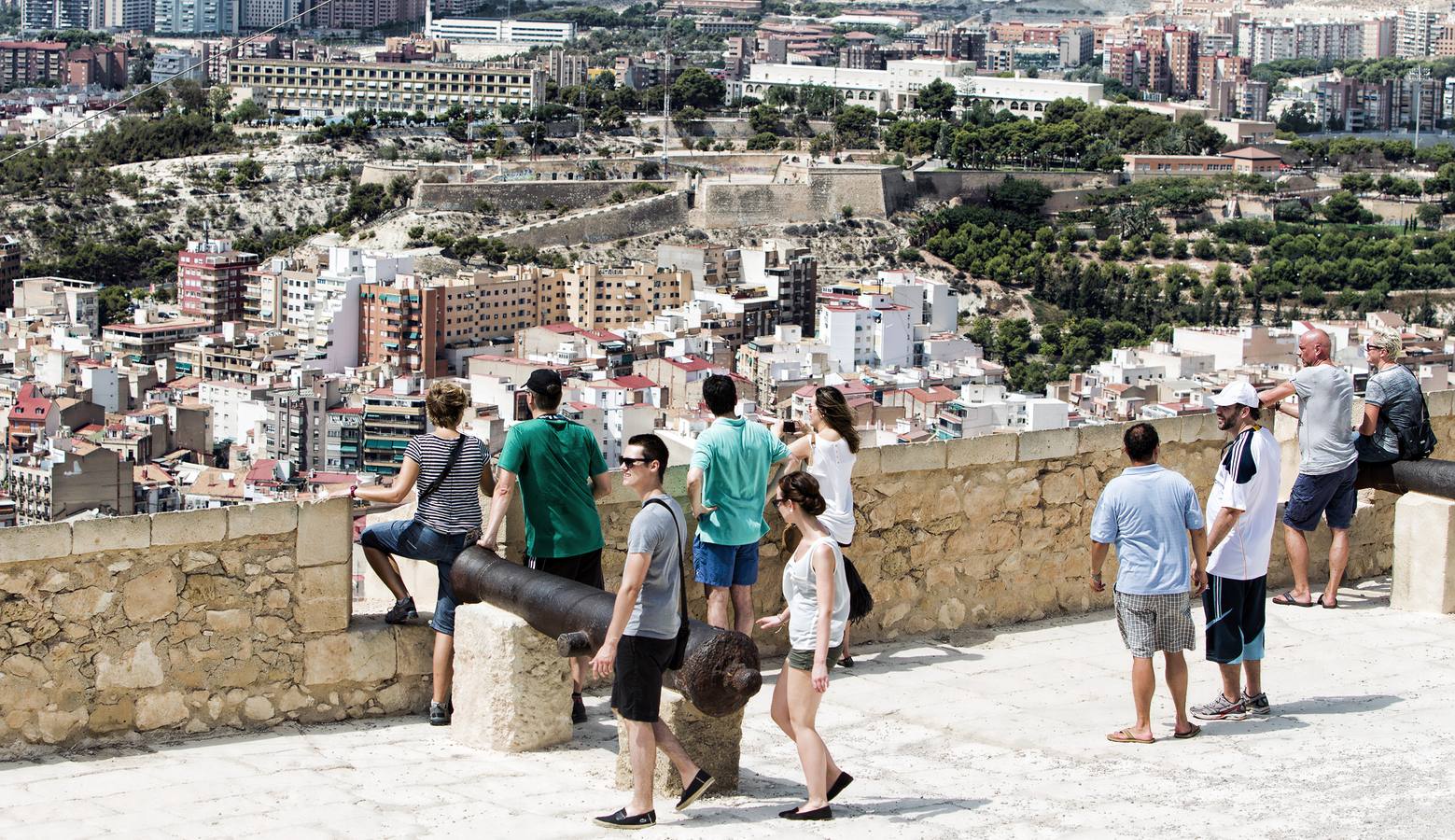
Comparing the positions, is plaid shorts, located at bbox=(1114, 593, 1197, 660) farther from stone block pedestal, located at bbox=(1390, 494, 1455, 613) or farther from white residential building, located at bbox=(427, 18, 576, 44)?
white residential building, located at bbox=(427, 18, 576, 44)

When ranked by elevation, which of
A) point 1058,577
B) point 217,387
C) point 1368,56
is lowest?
point 217,387

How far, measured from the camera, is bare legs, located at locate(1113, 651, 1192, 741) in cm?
368

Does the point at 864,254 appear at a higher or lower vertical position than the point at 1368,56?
lower

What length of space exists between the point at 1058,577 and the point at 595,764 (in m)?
1.66

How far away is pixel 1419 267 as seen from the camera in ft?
164

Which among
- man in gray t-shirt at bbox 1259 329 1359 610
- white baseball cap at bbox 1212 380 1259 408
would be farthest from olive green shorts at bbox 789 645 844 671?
man in gray t-shirt at bbox 1259 329 1359 610

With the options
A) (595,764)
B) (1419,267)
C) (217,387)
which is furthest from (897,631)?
(1419,267)

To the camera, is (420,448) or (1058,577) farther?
(1058,577)

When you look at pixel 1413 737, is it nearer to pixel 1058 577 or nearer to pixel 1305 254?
pixel 1058 577

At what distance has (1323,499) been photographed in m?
4.89

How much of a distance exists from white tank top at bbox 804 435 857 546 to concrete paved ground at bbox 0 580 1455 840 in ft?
1.08

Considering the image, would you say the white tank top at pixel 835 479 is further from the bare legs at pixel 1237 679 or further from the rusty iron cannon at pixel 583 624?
the bare legs at pixel 1237 679

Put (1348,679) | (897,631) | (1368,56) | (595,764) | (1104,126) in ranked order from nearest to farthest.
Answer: (595,764) < (1348,679) < (897,631) < (1104,126) < (1368,56)

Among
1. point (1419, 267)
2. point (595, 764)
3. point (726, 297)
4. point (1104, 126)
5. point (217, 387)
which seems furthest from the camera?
point (1104, 126)
